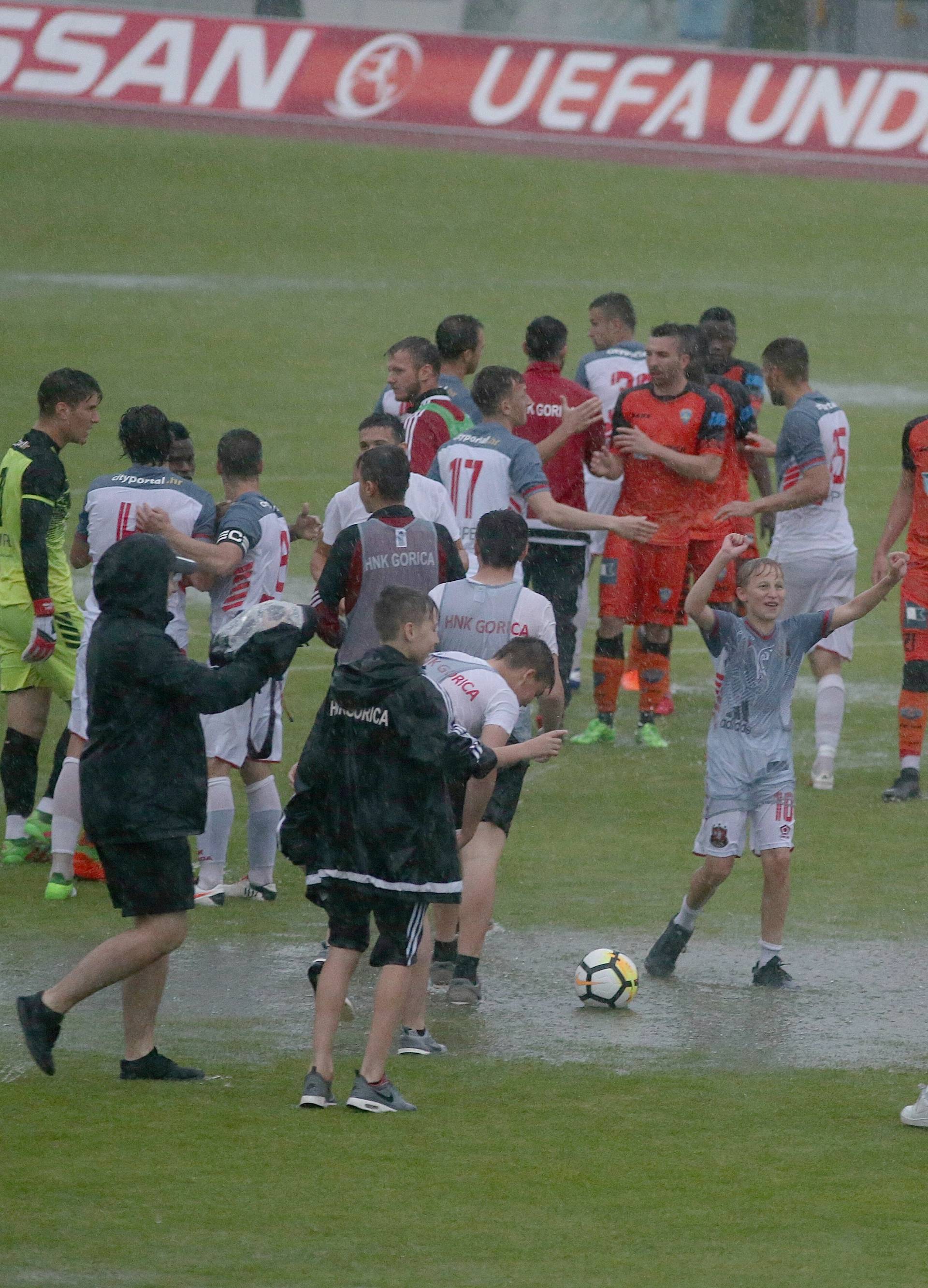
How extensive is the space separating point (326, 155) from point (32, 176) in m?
5.02

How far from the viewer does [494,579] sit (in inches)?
297

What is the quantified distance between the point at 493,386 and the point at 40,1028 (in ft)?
13.7

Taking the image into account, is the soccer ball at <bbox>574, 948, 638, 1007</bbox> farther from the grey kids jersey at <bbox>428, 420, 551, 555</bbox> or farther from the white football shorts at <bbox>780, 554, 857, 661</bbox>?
the white football shorts at <bbox>780, 554, 857, 661</bbox>

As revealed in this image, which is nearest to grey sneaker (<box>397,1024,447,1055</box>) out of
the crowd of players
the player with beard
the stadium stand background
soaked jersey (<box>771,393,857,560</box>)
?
the crowd of players

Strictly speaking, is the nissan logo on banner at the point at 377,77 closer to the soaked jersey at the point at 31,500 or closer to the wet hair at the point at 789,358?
the wet hair at the point at 789,358

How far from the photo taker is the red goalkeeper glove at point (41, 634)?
899cm

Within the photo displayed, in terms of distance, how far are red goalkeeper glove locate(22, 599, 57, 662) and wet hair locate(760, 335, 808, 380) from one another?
14.2ft

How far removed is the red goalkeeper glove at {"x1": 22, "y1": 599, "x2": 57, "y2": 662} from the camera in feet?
29.5

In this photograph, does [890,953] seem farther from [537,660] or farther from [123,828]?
[123,828]

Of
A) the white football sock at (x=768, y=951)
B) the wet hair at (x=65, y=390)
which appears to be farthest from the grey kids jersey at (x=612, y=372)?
the white football sock at (x=768, y=951)

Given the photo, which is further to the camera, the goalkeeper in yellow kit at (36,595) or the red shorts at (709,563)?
the red shorts at (709,563)

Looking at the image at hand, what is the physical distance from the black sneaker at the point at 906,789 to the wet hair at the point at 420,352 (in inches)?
133

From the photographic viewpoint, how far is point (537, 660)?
693cm

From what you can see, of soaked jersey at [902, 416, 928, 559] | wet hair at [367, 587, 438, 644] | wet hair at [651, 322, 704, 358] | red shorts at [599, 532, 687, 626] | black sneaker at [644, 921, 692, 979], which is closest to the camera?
wet hair at [367, 587, 438, 644]
